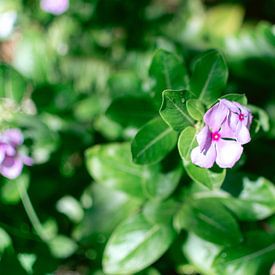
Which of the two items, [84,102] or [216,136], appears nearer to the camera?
[216,136]

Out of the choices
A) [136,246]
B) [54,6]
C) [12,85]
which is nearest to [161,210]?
[136,246]

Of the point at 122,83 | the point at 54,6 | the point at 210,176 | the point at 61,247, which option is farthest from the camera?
the point at 54,6

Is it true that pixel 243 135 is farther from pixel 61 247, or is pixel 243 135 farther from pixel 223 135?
pixel 61 247

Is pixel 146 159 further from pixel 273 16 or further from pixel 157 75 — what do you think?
pixel 273 16

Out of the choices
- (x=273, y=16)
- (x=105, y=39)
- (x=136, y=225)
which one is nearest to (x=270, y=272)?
(x=136, y=225)

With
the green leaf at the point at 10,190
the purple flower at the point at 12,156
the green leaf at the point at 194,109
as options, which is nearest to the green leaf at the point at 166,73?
the green leaf at the point at 194,109

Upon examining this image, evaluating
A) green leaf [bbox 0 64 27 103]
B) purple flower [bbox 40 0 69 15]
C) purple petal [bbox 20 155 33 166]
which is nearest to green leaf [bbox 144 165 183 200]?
purple petal [bbox 20 155 33 166]
